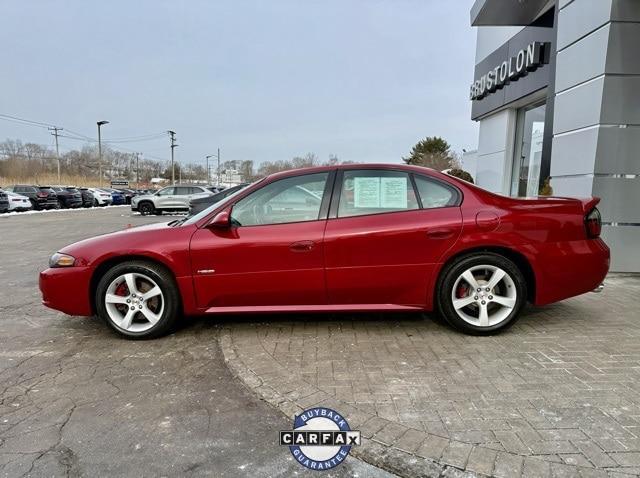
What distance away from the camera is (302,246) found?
379 centimetres

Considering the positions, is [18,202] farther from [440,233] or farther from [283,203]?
[440,233]

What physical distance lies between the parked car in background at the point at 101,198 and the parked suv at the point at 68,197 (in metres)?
3.35

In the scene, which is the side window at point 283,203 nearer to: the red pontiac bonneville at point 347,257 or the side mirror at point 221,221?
the red pontiac bonneville at point 347,257

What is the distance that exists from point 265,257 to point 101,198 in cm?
3574

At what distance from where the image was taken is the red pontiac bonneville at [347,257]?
12.5 feet

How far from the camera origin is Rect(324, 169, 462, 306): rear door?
3805 millimetres

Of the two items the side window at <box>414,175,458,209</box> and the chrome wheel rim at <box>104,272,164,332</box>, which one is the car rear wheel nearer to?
the chrome wheel rim at <box>104,272,164,332</box>

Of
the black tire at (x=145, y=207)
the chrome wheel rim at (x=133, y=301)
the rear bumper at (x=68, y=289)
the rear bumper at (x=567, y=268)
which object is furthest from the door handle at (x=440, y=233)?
the black tire at (x=145, y=207)

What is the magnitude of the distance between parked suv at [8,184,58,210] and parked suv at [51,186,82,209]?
100cm

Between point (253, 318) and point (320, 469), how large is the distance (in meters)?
2.37

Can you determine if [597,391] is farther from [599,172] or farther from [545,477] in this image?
[599,172]

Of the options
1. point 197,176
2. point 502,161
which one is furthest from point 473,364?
point 197,176

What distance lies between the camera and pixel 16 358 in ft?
12.1

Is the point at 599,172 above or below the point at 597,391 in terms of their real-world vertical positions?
above
